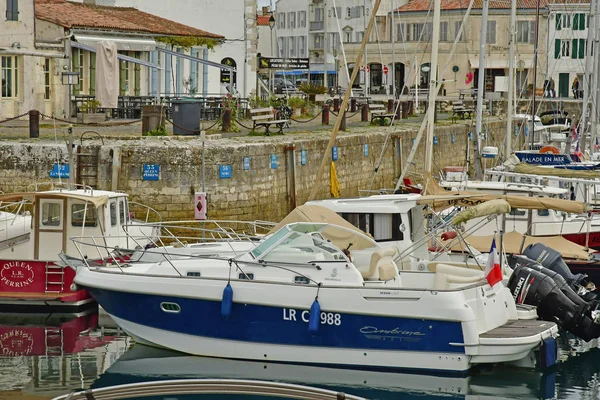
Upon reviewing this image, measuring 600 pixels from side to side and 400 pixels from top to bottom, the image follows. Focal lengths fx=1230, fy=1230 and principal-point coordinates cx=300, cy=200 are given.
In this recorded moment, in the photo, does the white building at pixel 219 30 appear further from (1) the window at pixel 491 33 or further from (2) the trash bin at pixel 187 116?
(1) the window at pixel 491 33

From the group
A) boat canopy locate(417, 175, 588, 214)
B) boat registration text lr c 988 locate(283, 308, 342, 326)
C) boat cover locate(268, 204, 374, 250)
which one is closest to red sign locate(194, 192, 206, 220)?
boat canopy locate(417, 175, 588, 214)

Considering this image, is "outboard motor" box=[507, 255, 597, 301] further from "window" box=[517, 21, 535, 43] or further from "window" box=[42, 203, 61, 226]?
"window" box=[517, 21, 535, 43]

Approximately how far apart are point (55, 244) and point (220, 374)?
508 cm

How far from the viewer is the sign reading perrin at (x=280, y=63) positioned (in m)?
50.4

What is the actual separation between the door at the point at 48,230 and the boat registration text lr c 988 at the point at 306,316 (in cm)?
533

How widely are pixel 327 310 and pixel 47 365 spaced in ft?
13.2

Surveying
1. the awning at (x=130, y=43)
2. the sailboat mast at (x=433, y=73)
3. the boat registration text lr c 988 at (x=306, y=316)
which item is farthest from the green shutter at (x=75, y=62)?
the boat registration text lr c 988 at (x=306, y=316)

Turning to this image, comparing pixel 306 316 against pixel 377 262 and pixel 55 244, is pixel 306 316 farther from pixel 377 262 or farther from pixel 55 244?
pixel 55 244

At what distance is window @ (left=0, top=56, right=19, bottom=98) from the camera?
33500mm

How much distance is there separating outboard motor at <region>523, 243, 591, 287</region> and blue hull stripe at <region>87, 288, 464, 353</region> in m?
4.15

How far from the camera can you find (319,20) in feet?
290

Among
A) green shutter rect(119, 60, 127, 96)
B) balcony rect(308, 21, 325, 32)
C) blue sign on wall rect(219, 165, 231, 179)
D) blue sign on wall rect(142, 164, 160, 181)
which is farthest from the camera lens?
balcony rect(308, 21, 325, 32)

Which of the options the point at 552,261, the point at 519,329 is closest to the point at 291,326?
the point at 519,329

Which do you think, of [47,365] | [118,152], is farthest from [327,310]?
[118,152]
